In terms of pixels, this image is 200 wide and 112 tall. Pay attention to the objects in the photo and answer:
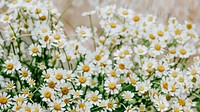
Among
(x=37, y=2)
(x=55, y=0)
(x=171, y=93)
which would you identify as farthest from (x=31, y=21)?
(x=55, y=0)

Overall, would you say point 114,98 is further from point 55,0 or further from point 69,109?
point 55,0

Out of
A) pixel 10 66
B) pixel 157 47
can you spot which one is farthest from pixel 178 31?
pixel 10 66

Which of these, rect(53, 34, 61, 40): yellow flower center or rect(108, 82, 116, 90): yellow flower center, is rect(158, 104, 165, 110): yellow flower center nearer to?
rect(108, 82, 116, 90): yellow flower center

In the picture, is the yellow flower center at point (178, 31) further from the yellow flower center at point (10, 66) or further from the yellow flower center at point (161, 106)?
the yellow flower center at point (10, 66)

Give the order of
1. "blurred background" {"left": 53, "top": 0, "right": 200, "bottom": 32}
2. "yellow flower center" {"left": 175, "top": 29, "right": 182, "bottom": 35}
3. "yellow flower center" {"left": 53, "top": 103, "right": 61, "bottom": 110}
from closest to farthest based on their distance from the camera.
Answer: "yellow flower center" {"left": 53, "top": 103, "right": 61, "bottom": 110}
"yellow flower center" {"left": 175, "top": 29, "right": 182, "bottom": 35}
"blurred background" {"left": 53, "top": 0, "right": 200, "bottom": 32}

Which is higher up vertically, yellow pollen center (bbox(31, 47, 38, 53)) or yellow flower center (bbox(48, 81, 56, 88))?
yellow pollen center (bbox(31, 47, 38, 53))

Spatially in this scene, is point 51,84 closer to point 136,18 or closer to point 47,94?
point 47,94

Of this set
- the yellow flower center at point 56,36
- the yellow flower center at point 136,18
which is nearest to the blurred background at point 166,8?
the yellow flower center at point 136,18

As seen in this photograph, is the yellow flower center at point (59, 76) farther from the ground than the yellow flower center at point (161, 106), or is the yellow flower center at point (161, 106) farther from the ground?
the yellow flower center at point (59, 76)

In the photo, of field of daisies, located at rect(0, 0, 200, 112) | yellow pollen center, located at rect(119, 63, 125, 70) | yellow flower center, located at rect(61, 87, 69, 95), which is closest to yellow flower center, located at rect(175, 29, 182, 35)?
field of daisies, located at rect(0, 0, 200, 112)

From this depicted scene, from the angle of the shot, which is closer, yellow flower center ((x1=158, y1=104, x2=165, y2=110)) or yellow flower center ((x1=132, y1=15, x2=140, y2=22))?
yellow flower center ((x1=158, y1=104, x2=165, y2=110))
